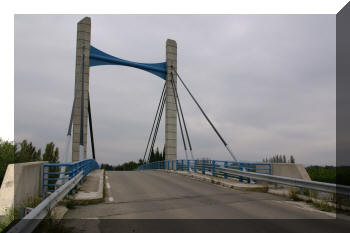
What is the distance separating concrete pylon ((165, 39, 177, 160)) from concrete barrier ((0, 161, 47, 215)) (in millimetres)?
22776

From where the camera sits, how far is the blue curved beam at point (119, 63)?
30.4m

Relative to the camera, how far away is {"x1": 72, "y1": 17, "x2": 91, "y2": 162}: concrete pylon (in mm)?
27281

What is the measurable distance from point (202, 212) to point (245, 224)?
153 cm

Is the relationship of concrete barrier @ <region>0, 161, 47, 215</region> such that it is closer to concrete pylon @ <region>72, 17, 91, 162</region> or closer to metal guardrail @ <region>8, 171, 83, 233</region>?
metal guardrail @ <region>8, 171, 83, 233</region>

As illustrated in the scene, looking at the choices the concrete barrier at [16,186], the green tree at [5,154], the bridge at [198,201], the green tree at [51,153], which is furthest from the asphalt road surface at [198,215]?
the green tree at [51,153]

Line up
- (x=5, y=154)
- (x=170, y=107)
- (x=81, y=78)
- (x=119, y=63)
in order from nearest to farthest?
(x=5, y=154) → (x=81, y=78) → (x=119, y=63) → (x=170, y=107)

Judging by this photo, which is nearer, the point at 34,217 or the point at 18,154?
the point at 34,217

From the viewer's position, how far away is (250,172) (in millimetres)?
13930

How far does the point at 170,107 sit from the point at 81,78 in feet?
33.5

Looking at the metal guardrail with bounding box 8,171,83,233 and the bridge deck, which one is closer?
the metal guardrail with bounding box 8,171,83,233

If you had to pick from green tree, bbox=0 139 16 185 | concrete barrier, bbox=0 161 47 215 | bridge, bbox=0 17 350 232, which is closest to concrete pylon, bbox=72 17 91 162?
green tree, bbox=0 139 16 185

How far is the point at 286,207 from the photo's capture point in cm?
864

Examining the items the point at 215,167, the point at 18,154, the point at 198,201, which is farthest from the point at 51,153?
the point at 198,201

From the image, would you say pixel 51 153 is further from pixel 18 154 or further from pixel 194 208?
pixel 194 208
